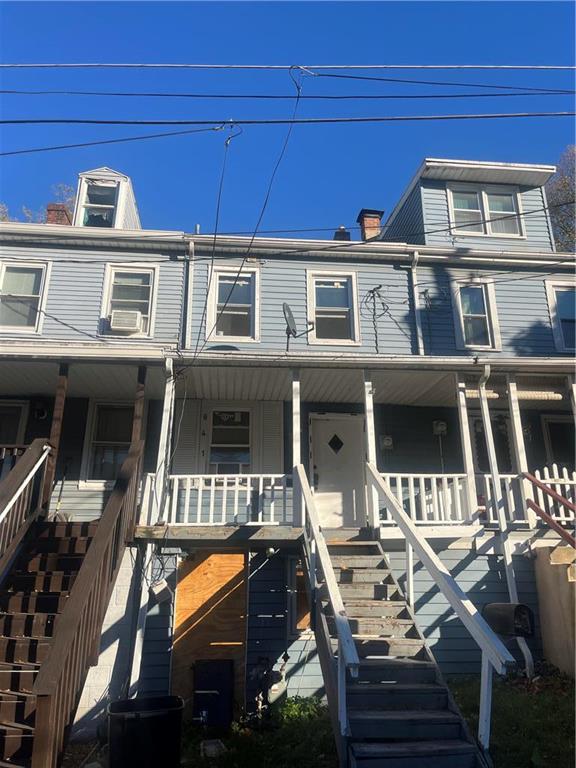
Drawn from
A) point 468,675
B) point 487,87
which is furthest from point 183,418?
point 487,87

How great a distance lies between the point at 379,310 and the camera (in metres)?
10.6

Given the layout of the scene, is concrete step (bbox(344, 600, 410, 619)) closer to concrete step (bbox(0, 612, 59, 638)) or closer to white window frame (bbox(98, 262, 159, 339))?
concrete step (bbox(0, 612, 59, 638))

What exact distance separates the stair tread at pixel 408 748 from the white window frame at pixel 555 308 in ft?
27.0

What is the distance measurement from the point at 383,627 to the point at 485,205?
958cm

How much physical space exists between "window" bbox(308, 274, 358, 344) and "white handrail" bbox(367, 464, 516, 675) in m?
4.13

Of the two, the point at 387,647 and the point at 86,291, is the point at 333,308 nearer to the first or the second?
the point at 86,291

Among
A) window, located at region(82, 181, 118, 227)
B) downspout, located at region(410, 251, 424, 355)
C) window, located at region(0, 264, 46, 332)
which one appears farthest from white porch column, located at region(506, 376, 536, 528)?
window, located at region(82, 181, 118, 227)

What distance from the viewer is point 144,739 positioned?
5090 mm

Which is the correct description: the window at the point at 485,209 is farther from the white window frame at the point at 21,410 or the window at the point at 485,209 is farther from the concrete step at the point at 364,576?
the white window frame at the point at 21,410

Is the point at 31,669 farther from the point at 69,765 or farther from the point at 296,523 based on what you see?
the point at 296,523

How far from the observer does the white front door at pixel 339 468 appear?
9.36 meters

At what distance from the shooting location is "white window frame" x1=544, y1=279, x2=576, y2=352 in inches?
420

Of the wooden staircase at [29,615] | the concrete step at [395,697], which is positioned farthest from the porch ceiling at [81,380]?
the concrete step at [395,697]

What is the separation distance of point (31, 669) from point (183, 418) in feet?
16.8
